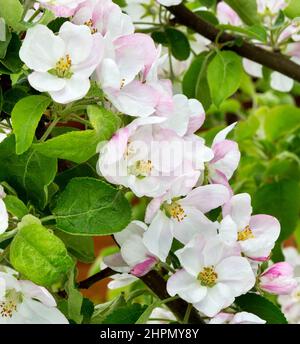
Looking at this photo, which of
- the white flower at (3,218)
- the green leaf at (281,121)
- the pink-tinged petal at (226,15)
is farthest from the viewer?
the green leaf at (281,121)

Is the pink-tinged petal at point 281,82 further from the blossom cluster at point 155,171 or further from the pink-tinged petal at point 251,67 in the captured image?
the blossom cluster at point 155,171

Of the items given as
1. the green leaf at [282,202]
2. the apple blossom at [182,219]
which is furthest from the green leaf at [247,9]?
the apple blossom at [182,219]

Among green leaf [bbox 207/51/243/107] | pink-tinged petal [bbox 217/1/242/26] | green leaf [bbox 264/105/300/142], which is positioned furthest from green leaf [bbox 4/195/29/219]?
green leaf [bbox 264/105/300/142]

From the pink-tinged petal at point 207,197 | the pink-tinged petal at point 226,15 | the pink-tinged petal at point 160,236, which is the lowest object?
the pink-tinged petal at point 226,15

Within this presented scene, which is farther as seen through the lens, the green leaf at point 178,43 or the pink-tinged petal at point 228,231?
the green leaf at point 178,43

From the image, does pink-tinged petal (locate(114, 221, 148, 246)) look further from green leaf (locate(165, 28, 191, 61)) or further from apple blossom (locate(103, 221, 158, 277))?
green leaf (locate(165, 28, 191, 61))

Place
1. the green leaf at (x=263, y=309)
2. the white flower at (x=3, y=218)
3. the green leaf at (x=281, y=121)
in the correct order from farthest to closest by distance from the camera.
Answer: the green leaf at (x=281, y=121) < the green leaf at (x=263, y=309) < the white flower at (x=3, y=218)

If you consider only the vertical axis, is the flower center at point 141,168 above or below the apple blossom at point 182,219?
above

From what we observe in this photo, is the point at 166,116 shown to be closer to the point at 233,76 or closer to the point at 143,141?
the point at 143,141
